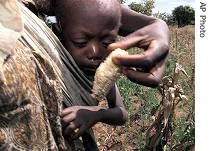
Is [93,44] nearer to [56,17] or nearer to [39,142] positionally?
[56,17]

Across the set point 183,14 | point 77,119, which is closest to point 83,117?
point 77,119

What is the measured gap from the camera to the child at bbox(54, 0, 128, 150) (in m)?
1.29

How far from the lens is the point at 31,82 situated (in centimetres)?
113

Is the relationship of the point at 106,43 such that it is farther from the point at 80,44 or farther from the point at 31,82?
the point at 31,82

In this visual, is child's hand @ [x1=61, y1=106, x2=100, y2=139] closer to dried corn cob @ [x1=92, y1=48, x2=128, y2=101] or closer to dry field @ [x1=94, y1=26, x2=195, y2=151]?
dried corn cob @ [x1=92, y1=48, x2=128, y2=101]

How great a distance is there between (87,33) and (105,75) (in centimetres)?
12

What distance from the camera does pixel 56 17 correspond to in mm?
1362

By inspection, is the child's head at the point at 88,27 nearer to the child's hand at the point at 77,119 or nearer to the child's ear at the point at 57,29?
the child's ear at the point at 57,29

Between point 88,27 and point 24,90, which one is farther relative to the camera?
point 88,27

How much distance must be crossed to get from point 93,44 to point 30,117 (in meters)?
0.27

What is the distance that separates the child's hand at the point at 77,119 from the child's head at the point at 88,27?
0.39 feet

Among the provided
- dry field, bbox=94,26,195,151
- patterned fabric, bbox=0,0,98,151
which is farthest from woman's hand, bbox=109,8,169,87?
dry field, bbox=94,26,195,151
